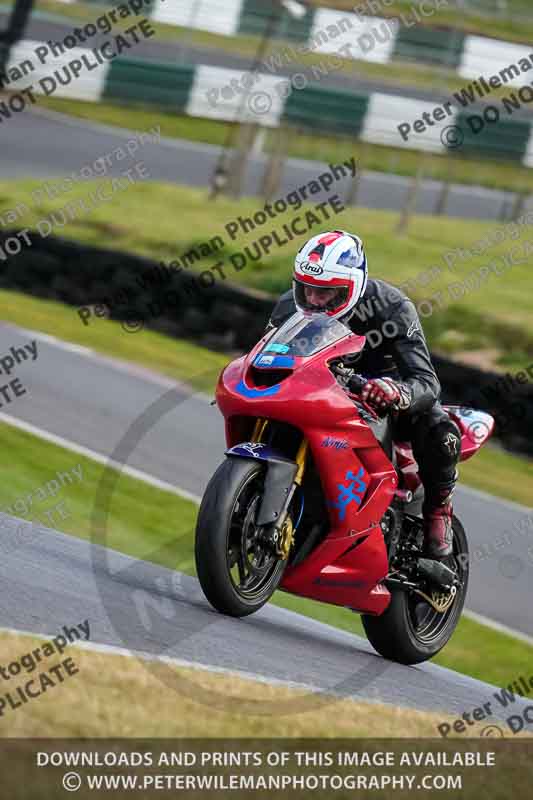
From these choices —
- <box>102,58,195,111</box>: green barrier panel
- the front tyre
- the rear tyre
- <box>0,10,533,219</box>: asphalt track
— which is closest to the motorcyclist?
the rear tyre

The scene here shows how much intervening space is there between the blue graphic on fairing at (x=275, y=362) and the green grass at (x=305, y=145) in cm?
2116

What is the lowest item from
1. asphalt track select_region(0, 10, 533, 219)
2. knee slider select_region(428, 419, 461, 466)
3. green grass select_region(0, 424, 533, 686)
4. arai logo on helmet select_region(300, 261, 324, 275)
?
asphalt track select_region(0, 10, 533, 219)

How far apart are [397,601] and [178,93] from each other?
21.1 m

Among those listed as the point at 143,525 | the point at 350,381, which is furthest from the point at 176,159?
the point at 350,381

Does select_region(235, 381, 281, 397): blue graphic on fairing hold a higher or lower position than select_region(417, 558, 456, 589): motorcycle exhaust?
higher

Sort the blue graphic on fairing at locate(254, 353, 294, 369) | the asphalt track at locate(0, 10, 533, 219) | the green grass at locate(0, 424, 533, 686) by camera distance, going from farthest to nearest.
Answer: the asphalt track at locate(0, 10, 533, 219) < the green grass at locate(0, 424, 533, 686) < the blue graphic on fairing at locate(254, 353, 294, 369)

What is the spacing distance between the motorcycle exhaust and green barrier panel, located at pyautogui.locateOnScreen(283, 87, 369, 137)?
17.9 meters

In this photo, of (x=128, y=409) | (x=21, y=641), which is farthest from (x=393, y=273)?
A: (x=21, y=641)

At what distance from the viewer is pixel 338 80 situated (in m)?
29.5

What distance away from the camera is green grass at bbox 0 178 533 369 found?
17000 mm

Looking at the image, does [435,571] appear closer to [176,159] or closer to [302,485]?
[302,485]

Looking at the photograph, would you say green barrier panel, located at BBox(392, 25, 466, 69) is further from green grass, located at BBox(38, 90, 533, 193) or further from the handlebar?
the handlebar

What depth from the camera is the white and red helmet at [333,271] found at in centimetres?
612

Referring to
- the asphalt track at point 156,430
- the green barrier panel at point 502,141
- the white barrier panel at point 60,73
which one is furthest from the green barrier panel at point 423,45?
the asphalt track at point 156,430
